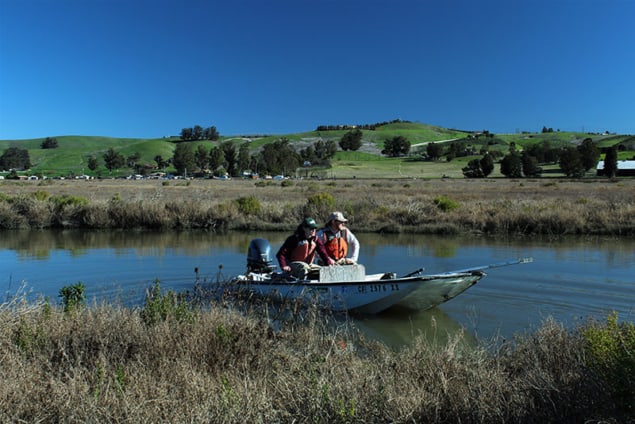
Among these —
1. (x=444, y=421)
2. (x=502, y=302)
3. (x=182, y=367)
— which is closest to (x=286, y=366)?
(x=182, y=367)

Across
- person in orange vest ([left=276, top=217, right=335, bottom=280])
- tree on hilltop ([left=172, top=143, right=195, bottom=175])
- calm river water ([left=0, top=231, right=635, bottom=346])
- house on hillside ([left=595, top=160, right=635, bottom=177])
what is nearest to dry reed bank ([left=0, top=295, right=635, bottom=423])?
Result: calm river water ([left=0, top=231, right=635, bottom=346])

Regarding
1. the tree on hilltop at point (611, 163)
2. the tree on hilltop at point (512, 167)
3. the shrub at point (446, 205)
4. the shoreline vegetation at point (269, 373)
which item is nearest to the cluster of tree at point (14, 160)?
the tree on hilltop at point (512, 167)

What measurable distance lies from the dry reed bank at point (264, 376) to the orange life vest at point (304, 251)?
4.26m

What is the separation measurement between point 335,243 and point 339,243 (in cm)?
10

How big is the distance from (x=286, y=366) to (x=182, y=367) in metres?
1.23

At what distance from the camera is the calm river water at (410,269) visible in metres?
11.2

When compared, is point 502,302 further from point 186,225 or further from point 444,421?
point 186,225

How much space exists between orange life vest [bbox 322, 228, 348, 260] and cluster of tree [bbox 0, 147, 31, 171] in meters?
196

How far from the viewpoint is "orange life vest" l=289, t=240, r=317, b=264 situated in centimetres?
1197

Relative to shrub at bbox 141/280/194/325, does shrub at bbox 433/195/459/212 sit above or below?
below

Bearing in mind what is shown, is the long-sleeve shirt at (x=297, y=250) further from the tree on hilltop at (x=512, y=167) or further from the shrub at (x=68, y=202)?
the tree on hilltop at (x=512, y=167)

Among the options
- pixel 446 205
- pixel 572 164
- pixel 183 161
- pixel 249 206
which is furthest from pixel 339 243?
pixel 183 161

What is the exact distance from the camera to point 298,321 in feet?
31.1

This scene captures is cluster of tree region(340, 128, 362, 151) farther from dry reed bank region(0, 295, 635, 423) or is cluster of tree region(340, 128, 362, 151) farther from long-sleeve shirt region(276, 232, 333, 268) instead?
dry reed bank region(0, 295, 635, 423)
